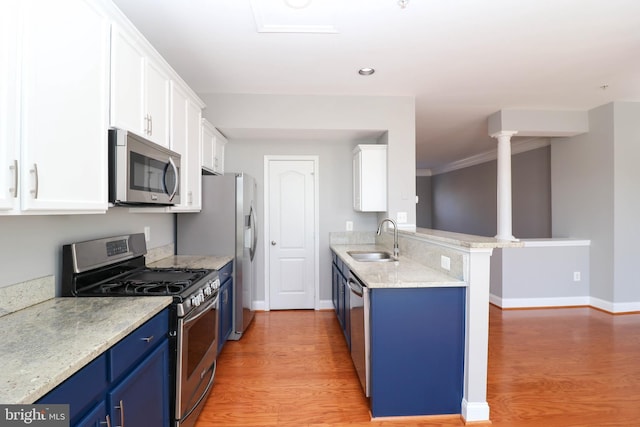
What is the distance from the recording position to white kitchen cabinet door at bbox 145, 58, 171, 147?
1.88 m

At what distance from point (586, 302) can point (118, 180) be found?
5.42 metres

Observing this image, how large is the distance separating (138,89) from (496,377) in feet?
10.6

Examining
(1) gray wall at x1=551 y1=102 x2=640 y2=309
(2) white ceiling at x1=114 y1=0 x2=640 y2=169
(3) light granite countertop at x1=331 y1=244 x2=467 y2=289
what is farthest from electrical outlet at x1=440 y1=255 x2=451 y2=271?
(1) gray wall at x1=551 y1=102 x2=640 y2=309

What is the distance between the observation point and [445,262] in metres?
2.13

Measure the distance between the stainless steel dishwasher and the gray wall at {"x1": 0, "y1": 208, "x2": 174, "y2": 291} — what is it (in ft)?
5.78

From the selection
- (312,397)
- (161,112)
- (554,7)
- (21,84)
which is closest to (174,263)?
(161,112)

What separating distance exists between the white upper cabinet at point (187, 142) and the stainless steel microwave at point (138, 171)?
1.07 feet

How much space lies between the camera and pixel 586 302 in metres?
4.07

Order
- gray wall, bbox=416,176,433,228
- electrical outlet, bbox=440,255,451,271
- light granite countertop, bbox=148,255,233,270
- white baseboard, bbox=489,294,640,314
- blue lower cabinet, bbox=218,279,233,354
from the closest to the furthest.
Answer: electrical outlet, bbox=440,255,451,271 → light granite countertop, bbox=148,255,233,270 → blue lower cabinet, bbox=218,279,233,354 → white baseboard, bbox=489,294,640,314 → gray wall, bbox=416,176,433,228

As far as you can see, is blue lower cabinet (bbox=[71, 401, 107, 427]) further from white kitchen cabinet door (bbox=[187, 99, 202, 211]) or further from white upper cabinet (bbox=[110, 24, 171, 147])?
white kitchen cabinet door (bbox=[187, 99, 202, 211])

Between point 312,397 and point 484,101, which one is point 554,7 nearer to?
point 484,101

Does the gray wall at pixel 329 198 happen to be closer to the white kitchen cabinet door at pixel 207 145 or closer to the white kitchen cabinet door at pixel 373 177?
Answer: the white kitchen cabinet door at pixel 373 177

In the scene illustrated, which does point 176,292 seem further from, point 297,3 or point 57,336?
point 297,3

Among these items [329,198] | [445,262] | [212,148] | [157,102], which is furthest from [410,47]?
[212,148]
